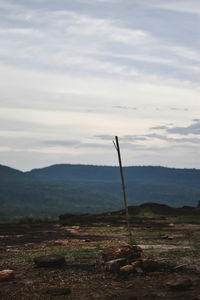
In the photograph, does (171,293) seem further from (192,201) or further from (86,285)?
(192,201)

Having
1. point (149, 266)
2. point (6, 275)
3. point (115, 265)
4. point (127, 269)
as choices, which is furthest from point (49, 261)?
point (149, 266)

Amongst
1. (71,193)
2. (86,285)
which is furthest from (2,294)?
(71,193)

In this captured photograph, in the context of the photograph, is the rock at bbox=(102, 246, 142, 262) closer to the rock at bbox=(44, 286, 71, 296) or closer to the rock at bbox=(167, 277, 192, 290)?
the rock at bbox=(167, 277, 192, 290)

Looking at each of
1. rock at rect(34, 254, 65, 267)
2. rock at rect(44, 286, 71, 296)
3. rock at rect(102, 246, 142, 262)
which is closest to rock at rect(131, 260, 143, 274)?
rock at rect(102, 246, 142, 262)

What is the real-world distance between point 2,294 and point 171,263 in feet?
18.2

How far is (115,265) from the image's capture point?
11.2 m

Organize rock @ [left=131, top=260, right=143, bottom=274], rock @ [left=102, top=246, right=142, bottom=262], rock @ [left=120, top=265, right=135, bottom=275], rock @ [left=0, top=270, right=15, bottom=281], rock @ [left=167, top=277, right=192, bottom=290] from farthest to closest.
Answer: rock @ [left=102, top=246, right=142, bottom=262], rock @ [left=131, top=260, right=143, bottom=274], rock @ [left=120, top=265, right=135, bottom=275], rock @ [left=0, top=270, right=15, bottom=281], rock @ [left=167, top=277, right=192, bottom=290]

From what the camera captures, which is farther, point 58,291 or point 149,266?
point 149,266

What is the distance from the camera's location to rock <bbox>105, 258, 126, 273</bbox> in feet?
36.6

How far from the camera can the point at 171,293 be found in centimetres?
925

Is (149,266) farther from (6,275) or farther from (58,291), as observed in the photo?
(6,275)

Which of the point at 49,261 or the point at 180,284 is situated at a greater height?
the point at 49,261

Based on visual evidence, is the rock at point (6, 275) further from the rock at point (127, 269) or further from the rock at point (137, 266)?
the rock at point (137, 266)

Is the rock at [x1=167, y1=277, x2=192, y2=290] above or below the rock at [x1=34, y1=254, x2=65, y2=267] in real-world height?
below
